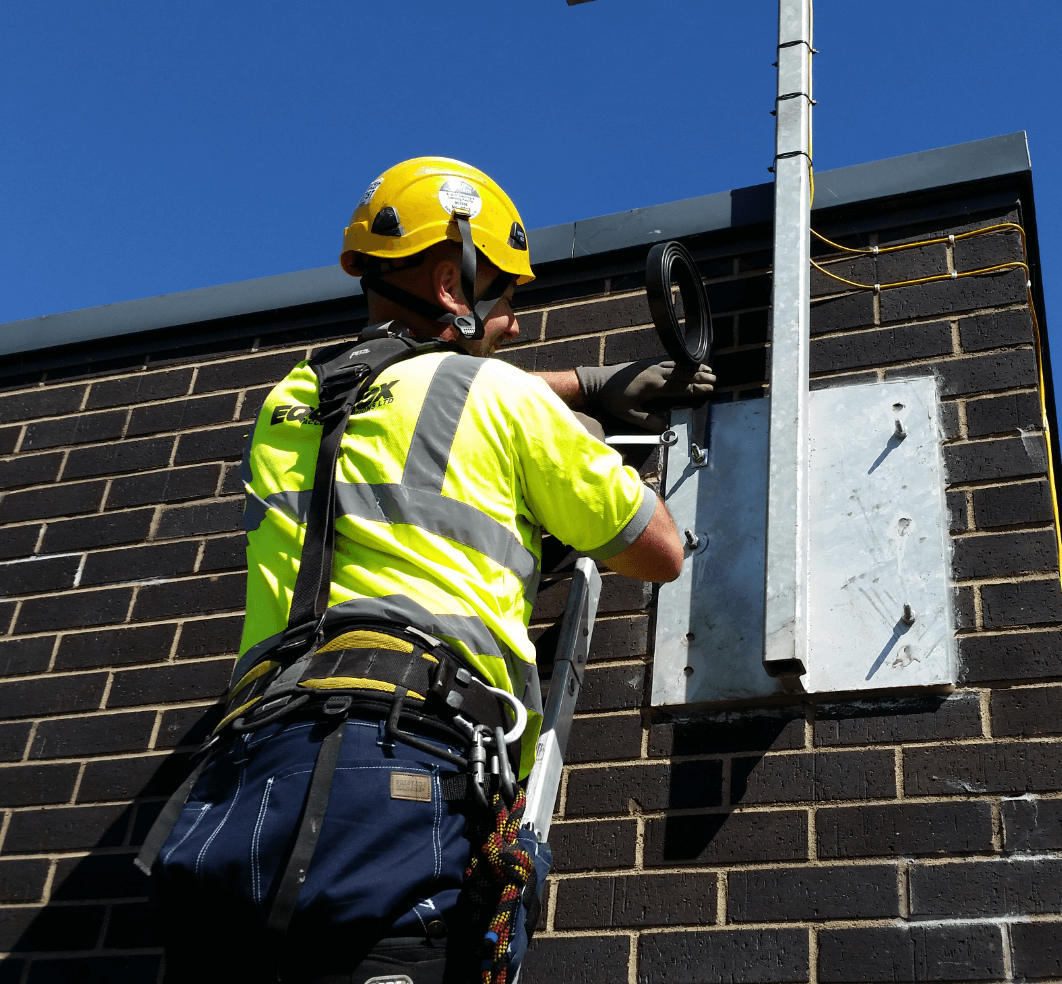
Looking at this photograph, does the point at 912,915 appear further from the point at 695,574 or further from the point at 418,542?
the point at 418,542

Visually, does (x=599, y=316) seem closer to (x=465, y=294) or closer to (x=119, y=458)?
(x=465, y=294)

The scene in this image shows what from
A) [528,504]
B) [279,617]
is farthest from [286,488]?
[528,504]

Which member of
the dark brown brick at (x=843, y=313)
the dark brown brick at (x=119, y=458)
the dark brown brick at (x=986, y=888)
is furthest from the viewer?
the dark brown brick at (x=119, y=458)

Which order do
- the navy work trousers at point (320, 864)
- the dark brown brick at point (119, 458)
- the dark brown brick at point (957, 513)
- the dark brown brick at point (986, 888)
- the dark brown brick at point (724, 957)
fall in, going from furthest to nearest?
the dark brown brick at point (119, 458) → the dark brown brick at point (957, 513) → the dark brown brick at point (724, 957) → the dark brown brick at point (986, 888) → the navy work trousers at point (320, 864)

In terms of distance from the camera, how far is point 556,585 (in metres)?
4.34

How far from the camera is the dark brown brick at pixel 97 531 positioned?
5277 mm

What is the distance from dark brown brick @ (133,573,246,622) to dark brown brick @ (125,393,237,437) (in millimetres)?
755

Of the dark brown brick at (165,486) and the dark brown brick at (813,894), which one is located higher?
the dark brown brick at (165,486)

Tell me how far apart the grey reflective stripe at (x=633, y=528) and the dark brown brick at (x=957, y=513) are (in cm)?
106

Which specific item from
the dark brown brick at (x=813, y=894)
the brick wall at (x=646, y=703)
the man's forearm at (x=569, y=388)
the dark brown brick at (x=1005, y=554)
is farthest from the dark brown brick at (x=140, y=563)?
the dark brown brick at (x=1005, y=554)

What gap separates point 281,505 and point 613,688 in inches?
51.5

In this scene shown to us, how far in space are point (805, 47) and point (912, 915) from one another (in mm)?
2894

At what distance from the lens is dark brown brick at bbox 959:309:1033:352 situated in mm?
4199

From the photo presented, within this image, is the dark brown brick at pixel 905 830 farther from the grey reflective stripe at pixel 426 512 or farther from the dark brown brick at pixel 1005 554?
the grey reflective stripe at pixel 426 512
